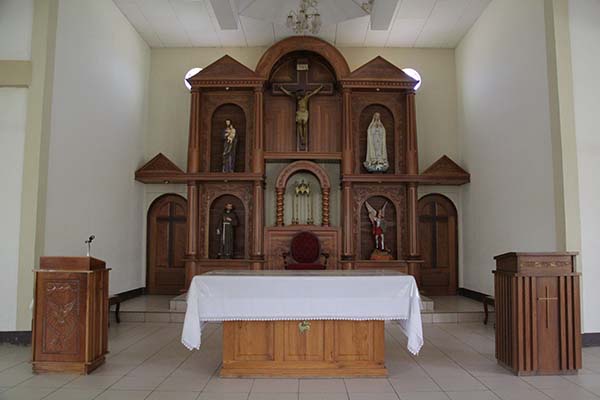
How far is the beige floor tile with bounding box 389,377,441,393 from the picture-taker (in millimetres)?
3996

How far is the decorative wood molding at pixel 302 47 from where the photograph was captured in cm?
878

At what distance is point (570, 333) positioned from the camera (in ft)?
14.4

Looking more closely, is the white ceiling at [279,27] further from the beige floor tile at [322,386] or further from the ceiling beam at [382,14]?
the beige floor tile at [322,386]

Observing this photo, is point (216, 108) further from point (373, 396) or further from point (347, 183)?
point (373, 396)

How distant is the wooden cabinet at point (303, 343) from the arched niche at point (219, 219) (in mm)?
4616

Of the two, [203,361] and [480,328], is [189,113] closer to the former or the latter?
[203,361]

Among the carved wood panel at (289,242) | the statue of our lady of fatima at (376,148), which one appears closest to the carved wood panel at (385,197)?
the statue of our lady of fatima at (376,148)

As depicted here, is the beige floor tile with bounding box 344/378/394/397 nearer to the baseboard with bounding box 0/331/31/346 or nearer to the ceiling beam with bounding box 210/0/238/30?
the baseboard with bounding box 0/331/31/346

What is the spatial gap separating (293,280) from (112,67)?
5222 millimetres

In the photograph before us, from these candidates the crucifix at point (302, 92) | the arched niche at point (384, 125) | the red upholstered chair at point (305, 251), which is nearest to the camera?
the red upholstered chair at point (305, 251)

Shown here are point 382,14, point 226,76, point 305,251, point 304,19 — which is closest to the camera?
point 304,19

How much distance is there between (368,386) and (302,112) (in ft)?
19.0

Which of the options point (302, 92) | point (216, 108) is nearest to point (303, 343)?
point (302, 92)

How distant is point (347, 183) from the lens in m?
8.66
